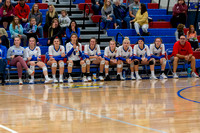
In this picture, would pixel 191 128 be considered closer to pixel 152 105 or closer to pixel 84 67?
pixel 152 105

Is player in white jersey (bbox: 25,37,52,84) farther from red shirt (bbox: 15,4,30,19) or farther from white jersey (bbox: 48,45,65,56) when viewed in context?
red shirt (bbox: 15,4,30,19)

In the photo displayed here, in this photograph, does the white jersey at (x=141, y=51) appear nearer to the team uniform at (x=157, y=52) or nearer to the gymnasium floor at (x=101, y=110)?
the team uniform at (x=157, y=52)

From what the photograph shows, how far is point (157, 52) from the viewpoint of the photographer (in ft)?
43.1

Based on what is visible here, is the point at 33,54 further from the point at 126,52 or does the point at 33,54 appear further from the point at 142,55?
the point at 142,55

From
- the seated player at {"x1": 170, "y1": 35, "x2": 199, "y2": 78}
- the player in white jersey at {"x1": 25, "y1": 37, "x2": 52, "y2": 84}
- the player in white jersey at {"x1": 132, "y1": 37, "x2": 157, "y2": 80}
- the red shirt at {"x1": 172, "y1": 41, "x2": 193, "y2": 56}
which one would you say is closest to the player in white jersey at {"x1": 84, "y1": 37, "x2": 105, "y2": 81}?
the player in white jersey at {"x1": 132, "y1": 37, "x2": 157, "y2": 80}

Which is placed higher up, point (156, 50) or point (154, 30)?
point (154, 30)

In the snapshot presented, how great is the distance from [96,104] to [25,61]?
5.34 meters

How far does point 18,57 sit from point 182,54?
5222mm

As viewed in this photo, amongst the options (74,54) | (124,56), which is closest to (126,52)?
(124,56)

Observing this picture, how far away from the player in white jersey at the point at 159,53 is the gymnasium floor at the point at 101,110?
3.16 metres

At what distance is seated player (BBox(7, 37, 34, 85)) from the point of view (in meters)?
11.6

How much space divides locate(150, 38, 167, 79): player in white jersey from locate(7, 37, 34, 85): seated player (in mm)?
3973

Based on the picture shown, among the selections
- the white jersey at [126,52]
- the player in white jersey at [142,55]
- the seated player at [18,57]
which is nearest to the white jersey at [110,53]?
the white jersey at [126,52]

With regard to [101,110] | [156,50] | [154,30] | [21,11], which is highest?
[21,11]
